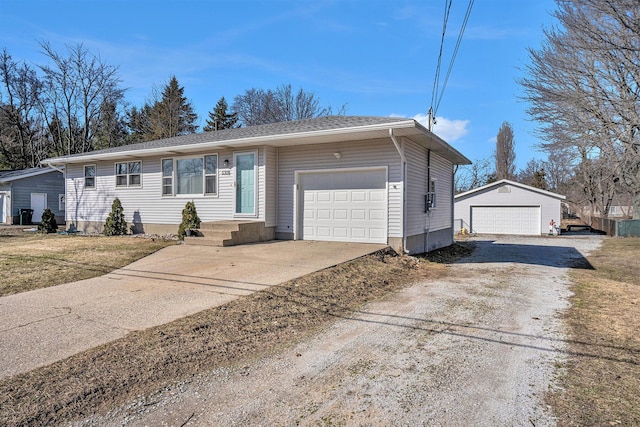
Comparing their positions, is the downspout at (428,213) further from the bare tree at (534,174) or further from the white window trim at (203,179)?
the bare tree at (534,174)

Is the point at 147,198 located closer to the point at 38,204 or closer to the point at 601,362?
the point at 601,362

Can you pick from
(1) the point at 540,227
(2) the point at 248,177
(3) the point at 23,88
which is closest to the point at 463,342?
(2) the point at 248,177

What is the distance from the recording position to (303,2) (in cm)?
938

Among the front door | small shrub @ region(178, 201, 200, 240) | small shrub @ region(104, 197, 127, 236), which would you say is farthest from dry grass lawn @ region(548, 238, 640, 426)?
small shrub @ region(104, 197, 127, 236)

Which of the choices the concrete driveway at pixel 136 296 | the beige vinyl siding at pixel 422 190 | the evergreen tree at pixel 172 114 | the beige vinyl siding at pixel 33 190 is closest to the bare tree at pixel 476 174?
the evergreen tree at pixel 172 114

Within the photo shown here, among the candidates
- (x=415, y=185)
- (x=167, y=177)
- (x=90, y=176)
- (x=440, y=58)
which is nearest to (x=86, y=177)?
(x=90, y=176)

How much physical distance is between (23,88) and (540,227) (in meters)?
41.5

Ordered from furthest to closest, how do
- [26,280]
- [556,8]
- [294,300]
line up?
[556,8], [26,280], [294,300]

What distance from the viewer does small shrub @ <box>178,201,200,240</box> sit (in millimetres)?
11336

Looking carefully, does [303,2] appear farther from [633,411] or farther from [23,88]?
[23,88]

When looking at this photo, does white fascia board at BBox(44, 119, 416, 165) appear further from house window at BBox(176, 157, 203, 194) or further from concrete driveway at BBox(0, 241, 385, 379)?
concrete driveway at BBox(0, 241, 385, 379)

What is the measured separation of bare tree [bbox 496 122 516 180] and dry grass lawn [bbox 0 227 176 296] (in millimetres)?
41097

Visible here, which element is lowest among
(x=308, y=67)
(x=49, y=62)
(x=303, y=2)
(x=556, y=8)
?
(x=303, y=2)

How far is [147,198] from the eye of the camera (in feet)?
44.5
